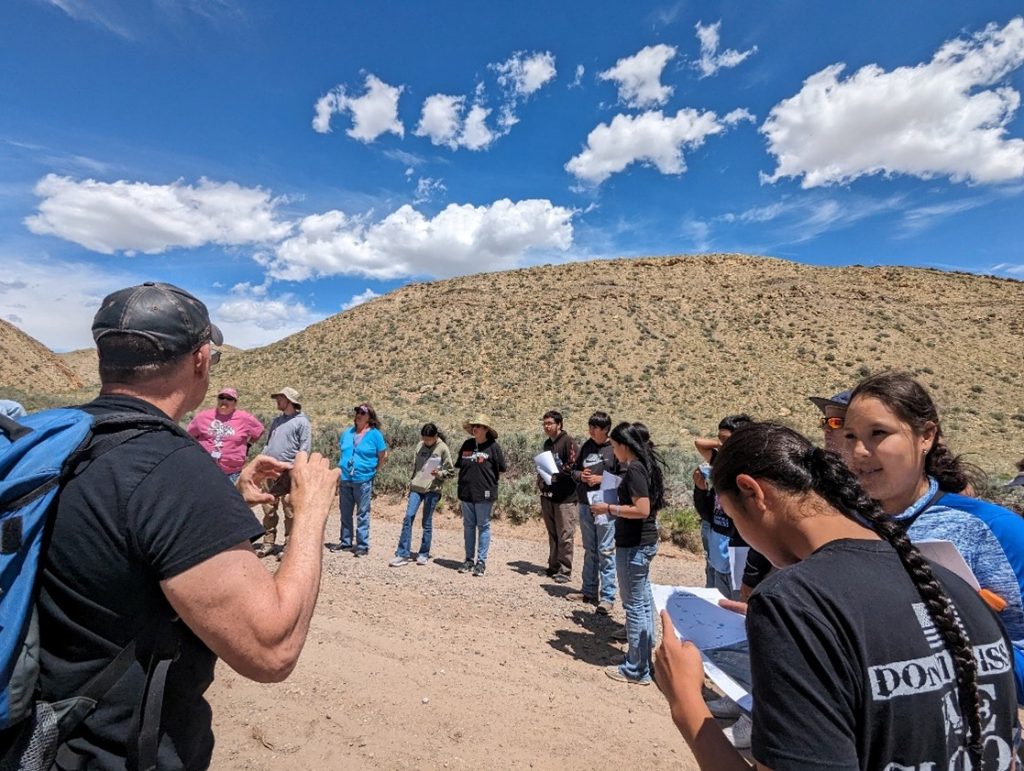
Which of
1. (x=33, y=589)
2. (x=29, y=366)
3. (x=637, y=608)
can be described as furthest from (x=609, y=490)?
(x=29, y=366)

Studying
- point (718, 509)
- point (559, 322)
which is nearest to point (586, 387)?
point (559, 322)

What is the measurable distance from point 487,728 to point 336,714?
3.19ft

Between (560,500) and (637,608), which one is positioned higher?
(560,500)

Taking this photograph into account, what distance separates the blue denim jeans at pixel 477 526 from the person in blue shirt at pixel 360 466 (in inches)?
51.9

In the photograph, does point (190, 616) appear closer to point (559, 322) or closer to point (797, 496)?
point (797, 496)

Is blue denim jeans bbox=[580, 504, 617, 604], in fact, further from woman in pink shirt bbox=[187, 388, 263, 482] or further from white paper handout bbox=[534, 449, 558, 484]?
woman in pink shirt bbox=[187, 388, 263, 482]

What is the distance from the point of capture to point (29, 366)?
46.4 m

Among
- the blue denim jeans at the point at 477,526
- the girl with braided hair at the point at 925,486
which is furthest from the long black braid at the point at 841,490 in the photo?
the blue denim jeans at the point at 477,526

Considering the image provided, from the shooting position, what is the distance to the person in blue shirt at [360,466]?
7.24m

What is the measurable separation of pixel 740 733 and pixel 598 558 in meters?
4.81

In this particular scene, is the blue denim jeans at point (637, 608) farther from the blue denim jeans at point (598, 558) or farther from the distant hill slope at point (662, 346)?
the distant hill slope at point (662, 346)

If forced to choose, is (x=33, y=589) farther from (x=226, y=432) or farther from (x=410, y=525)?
(x=410, y=525)

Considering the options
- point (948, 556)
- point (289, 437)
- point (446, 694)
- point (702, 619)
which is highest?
point (948, 556)

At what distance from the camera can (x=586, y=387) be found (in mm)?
35781
